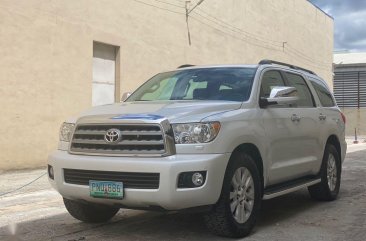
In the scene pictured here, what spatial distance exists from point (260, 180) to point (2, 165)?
724 cm

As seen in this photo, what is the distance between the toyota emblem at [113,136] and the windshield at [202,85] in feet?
4.05

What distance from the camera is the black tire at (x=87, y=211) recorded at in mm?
6312

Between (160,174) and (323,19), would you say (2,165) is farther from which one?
(323,19)

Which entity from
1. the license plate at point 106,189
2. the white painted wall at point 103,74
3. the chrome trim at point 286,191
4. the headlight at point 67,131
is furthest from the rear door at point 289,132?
the white painted wall at point 103,74

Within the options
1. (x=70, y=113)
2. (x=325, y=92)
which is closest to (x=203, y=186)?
(x=325, y=92)

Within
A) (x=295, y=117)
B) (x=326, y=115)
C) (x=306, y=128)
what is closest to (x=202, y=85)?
(x=295, y=117)

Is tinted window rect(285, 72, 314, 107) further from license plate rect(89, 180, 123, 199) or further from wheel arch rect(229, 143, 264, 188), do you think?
license plate rect(89, 180, 123, 199)

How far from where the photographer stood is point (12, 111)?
11.9 m

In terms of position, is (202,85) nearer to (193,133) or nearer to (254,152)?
(254,152)

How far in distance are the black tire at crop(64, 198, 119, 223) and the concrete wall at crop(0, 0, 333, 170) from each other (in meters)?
5.78

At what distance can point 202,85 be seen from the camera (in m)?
6.62

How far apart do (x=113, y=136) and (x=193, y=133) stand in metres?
0.80

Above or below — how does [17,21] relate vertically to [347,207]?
above

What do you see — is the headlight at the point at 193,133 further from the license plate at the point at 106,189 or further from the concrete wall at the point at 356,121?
the concrete wall at the point at 356,121
